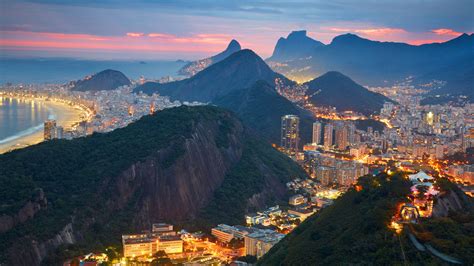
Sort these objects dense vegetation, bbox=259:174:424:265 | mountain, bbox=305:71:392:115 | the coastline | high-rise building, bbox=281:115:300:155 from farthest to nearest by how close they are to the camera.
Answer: mountain, bbox=305:71:392:115
high-rise building, bbox=281:115:300:155
the coastline
dense vegetation, bbox=259:174:424:265

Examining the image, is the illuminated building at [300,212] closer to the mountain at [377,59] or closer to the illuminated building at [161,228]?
the illuminated building at [161,228]

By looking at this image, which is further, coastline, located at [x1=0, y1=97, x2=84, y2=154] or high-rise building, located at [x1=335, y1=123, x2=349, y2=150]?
high-rise building, located at [x1=335, y1=123, x2=349, y2=150]

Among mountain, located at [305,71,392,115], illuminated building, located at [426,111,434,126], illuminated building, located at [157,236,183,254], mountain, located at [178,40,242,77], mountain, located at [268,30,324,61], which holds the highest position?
mountain, located at [268,30,324,61]

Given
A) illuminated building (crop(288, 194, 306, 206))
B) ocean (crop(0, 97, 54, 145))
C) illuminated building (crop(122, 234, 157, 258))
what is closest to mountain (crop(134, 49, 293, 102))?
ocean (crop(0, 97, 54, 145))

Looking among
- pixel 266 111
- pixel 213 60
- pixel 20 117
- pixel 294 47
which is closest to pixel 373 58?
pixel 294 47

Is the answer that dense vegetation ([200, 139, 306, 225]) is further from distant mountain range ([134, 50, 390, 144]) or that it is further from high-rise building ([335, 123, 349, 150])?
distant mountain range ([134, 50, 390, 144])

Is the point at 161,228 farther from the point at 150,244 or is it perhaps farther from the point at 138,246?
the point at 138,246
